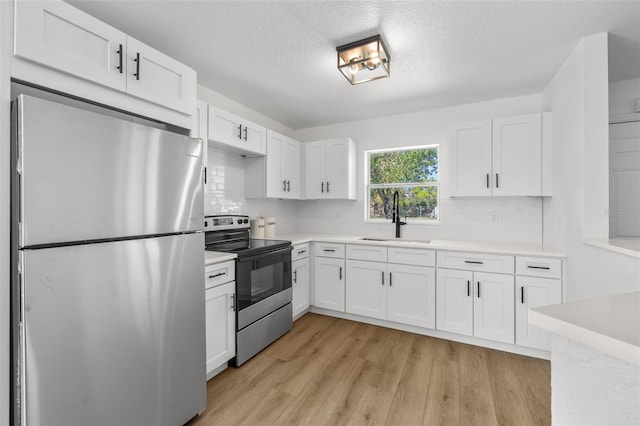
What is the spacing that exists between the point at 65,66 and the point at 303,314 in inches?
119

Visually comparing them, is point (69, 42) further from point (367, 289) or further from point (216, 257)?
point (367, 289)

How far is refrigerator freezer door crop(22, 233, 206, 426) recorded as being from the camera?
1.13 metres

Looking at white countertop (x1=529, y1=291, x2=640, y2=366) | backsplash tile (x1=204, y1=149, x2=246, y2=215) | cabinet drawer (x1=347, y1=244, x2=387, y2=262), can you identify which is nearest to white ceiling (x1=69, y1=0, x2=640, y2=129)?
backsplash tile (x1=204, y1=149, x2=246, y2=215)

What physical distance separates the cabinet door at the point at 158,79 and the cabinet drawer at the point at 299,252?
70.7 inches

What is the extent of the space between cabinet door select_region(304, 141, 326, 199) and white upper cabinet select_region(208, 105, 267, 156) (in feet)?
2.60

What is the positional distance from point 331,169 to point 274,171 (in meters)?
0.79

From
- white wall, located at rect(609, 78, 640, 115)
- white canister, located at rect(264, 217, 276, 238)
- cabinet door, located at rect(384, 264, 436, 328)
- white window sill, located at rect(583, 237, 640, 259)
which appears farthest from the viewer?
white canister, located at rect(264, 217, 276, 238)

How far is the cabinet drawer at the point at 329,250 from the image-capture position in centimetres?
332

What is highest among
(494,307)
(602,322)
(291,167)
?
(291,167)

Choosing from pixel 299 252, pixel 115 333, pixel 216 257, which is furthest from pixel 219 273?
pixel 299 252

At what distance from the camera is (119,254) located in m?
1.35

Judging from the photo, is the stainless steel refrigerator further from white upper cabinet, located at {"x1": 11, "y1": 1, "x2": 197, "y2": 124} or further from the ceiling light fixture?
the ceiling light fixture

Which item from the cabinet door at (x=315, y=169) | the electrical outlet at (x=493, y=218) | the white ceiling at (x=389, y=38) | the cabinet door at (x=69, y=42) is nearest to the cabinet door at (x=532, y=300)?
the electrical outlet at (x=493, y=218)

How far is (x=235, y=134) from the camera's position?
9.38 ft
